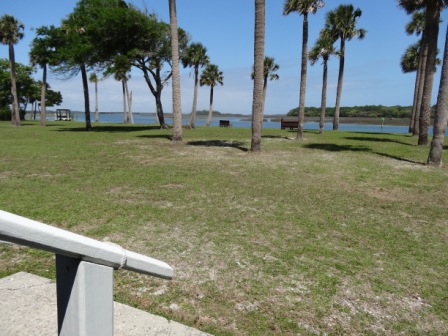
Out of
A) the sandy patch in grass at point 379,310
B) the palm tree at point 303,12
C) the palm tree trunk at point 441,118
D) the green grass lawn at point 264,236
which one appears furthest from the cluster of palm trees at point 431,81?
the sandy patch in grass at point 379,310

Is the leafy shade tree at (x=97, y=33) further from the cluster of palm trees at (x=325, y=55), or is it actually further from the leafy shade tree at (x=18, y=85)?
the leafy shade tree at (x=18, y=85)

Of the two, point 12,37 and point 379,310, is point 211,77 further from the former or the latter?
point 379,310

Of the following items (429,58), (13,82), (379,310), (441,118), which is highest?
(429,58)

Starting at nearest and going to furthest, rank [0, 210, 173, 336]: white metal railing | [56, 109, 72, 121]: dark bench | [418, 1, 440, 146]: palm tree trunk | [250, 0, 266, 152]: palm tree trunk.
→ [0, 210, 173, 336]: white metal railing → [250, 0, 266, 152]: palm tree trunk → [418, 1, 440, 146]: palm tree trunk → [56, 109, 72, 121]: dark bench

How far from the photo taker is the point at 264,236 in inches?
208

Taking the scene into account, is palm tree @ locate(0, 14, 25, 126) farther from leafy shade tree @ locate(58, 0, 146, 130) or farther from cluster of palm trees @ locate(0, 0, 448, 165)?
leafy shade tree @ locate(58, 0, 146, 130)

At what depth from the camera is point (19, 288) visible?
11.0 ft

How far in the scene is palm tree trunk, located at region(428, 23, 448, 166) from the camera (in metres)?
11.4

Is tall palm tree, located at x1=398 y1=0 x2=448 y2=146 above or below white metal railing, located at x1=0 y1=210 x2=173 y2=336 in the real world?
above

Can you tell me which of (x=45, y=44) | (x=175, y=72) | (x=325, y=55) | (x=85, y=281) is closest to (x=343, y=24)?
(x=325, y=55)

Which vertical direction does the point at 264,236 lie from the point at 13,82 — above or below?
below

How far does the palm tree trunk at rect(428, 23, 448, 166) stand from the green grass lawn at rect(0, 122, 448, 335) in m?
1.08

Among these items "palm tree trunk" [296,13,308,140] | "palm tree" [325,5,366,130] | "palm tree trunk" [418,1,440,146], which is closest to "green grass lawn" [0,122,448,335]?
"palm tree trunk" [418,1,440,146]

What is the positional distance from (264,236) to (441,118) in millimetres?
9973
